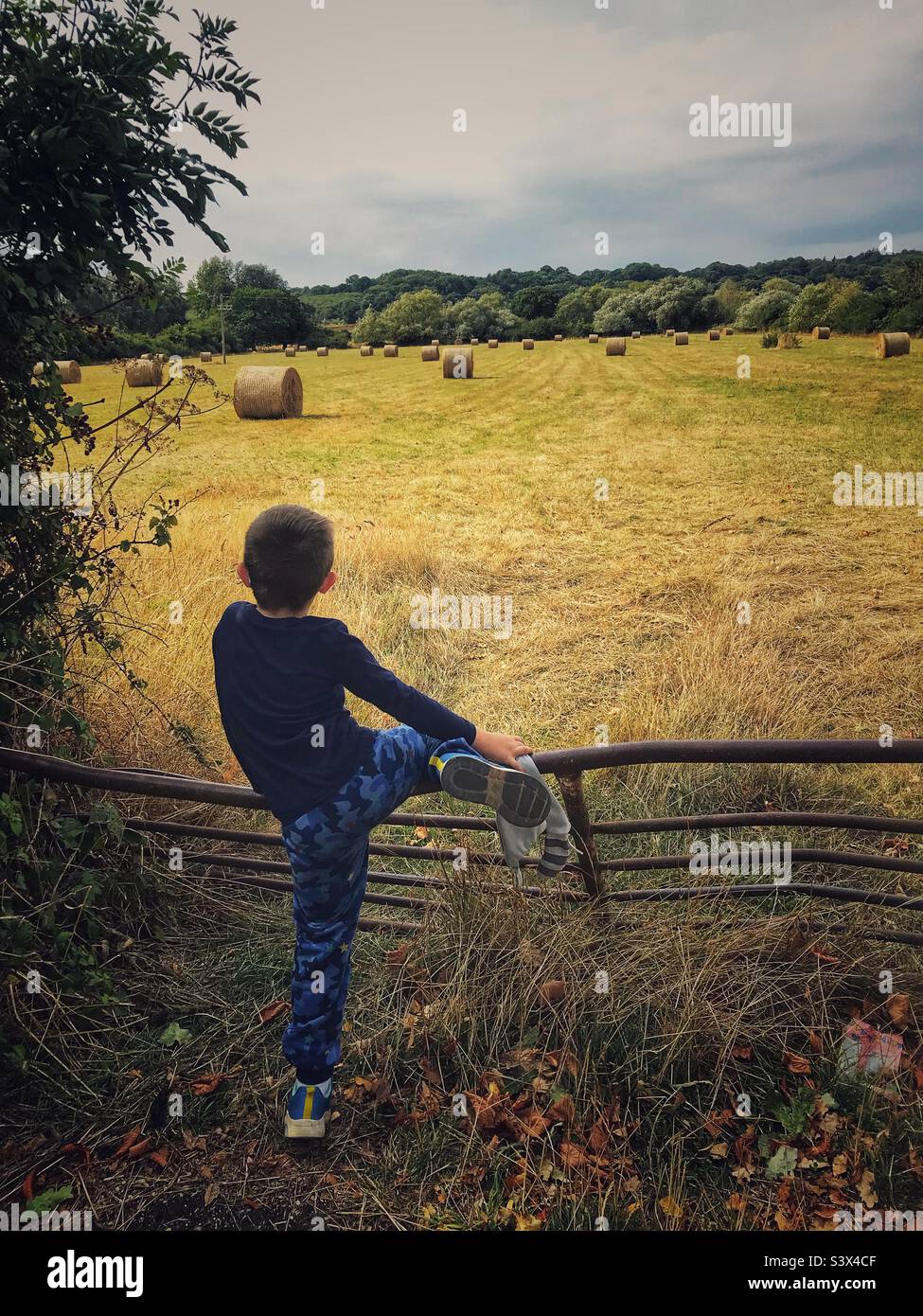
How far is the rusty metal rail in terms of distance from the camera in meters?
2.31

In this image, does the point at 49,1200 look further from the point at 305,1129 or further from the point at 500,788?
the point at 500,788

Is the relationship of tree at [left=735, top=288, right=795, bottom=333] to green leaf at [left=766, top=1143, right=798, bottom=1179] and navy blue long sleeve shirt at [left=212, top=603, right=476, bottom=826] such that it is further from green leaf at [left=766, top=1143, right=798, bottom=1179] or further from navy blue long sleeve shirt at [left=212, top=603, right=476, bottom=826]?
navy blue long sleeve shirt at [left=212, top=603, right=476, bottom=826]

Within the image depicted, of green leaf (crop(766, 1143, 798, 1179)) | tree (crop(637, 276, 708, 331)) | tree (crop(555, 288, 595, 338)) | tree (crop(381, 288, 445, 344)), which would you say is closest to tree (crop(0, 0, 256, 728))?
green leaf (crop(766, 1143, 798, 1179))

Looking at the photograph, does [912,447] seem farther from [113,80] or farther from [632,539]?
[113,80]

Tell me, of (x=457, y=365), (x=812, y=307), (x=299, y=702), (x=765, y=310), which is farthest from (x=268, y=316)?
(x=299, y=702)

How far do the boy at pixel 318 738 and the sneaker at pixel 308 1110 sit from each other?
0.98ft

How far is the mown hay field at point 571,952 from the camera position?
2414 mm

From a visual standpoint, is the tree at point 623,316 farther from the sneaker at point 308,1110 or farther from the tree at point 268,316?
the sneaker at point 308,1110

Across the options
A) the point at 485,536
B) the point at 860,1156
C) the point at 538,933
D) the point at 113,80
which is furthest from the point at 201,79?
the point at 485,536

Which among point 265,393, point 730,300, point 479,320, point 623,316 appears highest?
point 479,320

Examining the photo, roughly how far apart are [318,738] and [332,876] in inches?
16.2

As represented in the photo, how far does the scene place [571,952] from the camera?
284 cm

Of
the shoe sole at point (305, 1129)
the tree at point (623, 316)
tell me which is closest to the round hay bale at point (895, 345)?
the shoe sole at point (305, 1129)
